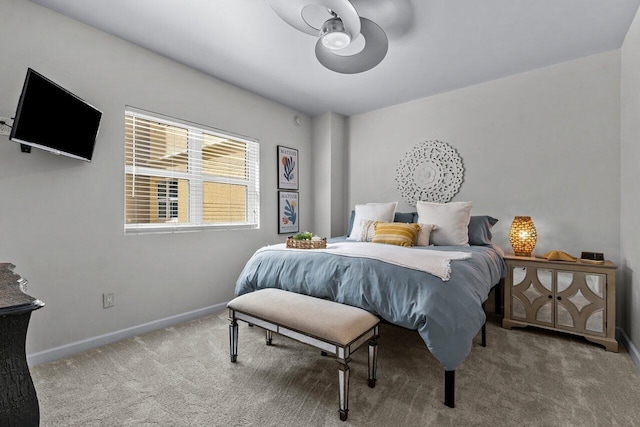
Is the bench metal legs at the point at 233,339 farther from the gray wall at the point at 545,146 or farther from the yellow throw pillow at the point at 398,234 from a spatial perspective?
the gray wall at the point at 545,146

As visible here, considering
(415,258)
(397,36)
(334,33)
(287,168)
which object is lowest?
(415,258)

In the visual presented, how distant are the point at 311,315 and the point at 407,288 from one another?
58 cm

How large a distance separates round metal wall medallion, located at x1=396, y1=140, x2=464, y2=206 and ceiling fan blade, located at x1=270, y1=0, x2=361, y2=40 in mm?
2056

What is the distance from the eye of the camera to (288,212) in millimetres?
3908

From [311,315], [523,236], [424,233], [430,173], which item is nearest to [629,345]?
[523,236]

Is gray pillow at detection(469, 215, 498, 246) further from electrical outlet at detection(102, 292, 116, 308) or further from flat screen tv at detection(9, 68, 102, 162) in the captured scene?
flat screen tv at detection(9, 68, 102, 162)

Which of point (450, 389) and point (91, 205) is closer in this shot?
point (450, 389)

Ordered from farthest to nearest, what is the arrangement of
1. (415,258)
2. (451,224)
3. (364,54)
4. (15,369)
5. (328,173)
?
(328,173)
(451,224)
(364,54)
(415,258)
(15,369)

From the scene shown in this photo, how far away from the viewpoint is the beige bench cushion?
1513 millimetres

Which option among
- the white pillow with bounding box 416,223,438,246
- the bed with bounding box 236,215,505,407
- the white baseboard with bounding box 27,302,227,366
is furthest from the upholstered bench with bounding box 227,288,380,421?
the white pillow with bounding box 416,223,438,246

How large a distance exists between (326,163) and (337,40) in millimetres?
2328

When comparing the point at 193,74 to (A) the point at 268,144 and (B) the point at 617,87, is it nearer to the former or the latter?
(A) the point at 268,144

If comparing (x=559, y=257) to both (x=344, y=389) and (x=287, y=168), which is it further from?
(x=287, y=168)

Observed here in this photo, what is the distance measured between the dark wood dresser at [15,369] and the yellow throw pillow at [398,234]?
2.43 m
